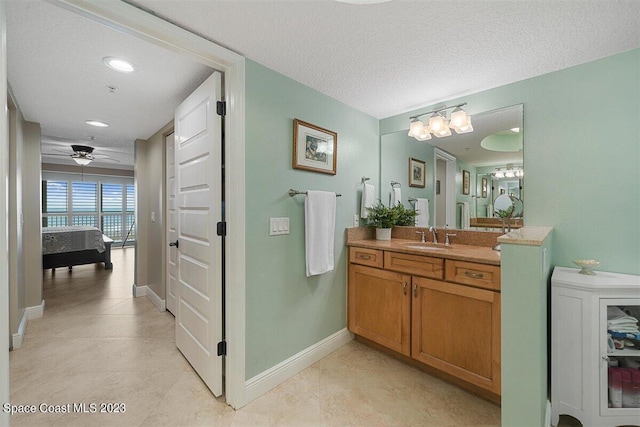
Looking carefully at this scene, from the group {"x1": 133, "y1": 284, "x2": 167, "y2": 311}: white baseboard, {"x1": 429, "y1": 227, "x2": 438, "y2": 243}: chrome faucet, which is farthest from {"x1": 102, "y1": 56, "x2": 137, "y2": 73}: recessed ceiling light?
{"x1": 429, "y1": 227, "x2": 438, "y2": 243}: chrome faucet

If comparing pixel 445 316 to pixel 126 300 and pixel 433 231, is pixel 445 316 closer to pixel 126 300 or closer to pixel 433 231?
pixel 433 231

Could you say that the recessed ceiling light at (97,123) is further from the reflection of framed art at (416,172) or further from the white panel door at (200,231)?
the reflection of framed art at (416,172)

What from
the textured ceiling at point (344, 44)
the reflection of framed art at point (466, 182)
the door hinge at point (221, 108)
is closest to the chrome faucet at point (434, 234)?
the reflection of framed art at point (466, 182)

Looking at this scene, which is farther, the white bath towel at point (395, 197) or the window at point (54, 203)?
the window at point (54, 203)

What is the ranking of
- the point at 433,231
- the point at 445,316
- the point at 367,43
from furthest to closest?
the point at 433,231 → the point at 445,316 → the point at 367,43

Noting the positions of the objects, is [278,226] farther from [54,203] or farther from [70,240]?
[54,203]

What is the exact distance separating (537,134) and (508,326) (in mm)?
1458

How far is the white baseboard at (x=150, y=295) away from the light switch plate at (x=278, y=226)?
225 centimetres

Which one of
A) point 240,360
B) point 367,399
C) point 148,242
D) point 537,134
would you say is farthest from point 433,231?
point 148,242

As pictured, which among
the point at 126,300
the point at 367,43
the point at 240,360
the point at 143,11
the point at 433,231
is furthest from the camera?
the point at 126,300

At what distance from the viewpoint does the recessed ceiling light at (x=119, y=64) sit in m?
1.72

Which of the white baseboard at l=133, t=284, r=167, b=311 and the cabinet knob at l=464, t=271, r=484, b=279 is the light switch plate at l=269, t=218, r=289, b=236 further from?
the white baseboard at l=133, t=284, r=167, b=311

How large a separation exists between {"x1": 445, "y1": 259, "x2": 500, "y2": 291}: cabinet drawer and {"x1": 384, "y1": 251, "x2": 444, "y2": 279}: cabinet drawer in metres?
0.07

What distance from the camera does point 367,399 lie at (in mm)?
1752
